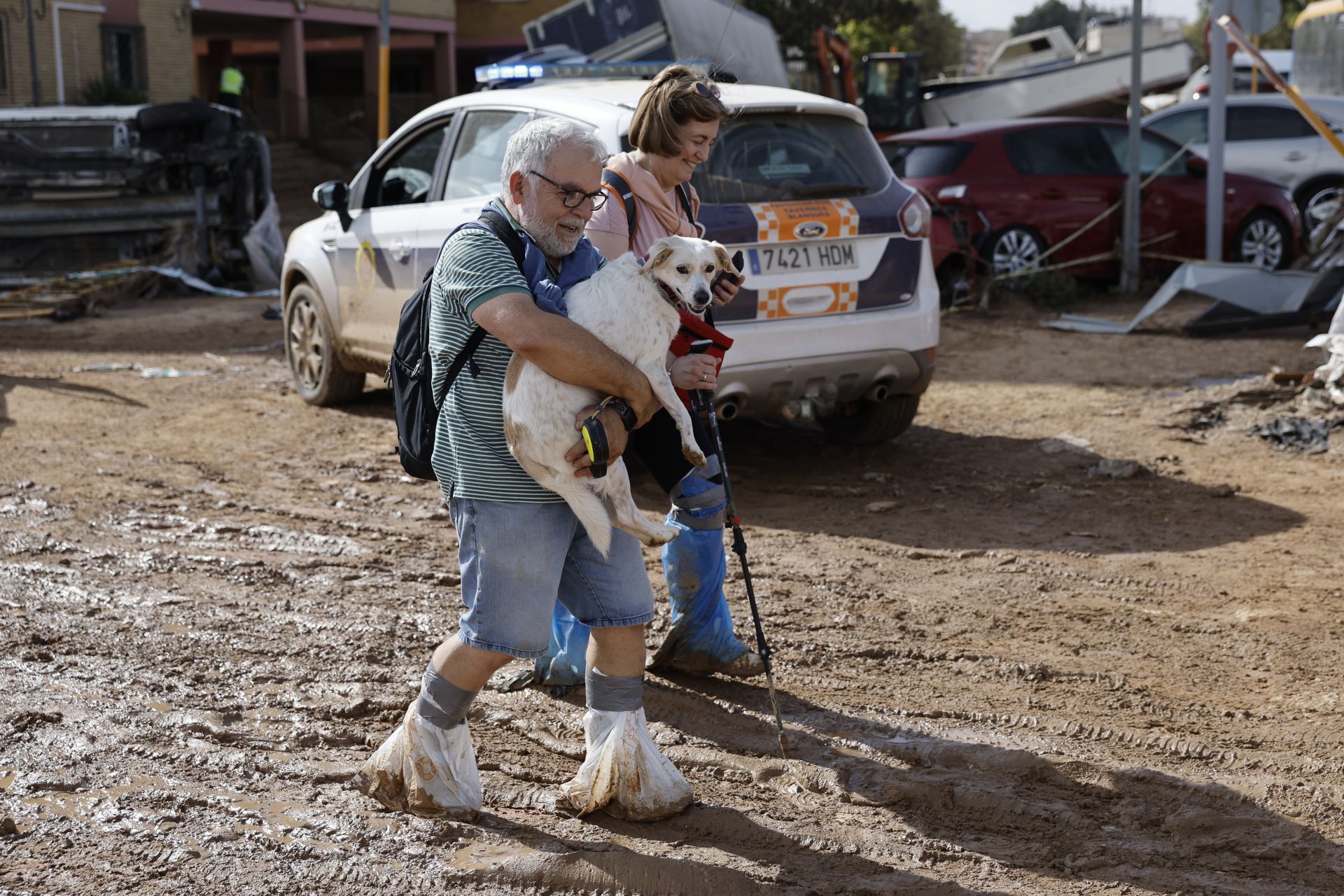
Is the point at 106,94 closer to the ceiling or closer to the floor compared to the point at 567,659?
closer to the ceiling

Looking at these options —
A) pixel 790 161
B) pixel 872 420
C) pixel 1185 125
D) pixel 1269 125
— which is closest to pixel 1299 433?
pixel 872 420

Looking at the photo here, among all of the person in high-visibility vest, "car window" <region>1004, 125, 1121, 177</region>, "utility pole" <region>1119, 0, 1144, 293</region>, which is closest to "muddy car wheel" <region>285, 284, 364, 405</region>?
"car window" <region>1004, 125, 1121, 177</region>

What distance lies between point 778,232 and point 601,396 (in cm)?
336

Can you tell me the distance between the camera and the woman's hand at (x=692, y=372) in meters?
3.63

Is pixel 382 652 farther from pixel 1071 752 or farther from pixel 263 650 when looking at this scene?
pixel 1071 752

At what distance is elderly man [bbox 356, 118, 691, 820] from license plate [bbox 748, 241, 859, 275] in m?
3.00

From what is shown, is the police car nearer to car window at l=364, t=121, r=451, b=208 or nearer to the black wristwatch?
car window at l=364, t=121, r=451, b=208

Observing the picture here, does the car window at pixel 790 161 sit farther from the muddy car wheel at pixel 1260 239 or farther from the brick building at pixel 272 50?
the brick building at pixel 272 50

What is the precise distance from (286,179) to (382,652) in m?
26.3

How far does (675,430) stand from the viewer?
3508mm

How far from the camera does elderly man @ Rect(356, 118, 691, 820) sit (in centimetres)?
302

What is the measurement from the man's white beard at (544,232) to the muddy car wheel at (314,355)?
5381 mm

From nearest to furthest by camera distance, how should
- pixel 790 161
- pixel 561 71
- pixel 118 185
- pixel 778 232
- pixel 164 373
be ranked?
pixel 778 232 < pixel 790 161 < pixel 561 71 < pixel 164 373 < pixel 118 185

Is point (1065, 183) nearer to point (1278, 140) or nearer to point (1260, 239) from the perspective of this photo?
point (1260, 239)
